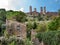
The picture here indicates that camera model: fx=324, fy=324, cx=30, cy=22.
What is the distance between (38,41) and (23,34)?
9229 mm

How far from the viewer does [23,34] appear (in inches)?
1885

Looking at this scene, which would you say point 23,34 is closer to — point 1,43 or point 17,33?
point 17,33

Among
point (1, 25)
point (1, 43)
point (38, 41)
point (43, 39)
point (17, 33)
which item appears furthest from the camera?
point (1, 25)

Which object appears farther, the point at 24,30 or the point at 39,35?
the point at 24,30

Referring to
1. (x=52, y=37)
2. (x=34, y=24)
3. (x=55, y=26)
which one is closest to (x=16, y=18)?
(x=34, y=24)

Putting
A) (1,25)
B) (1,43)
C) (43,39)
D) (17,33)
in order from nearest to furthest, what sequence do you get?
1. (1,43)
2. (43,39)
3. (17,33)
4. (1,25)

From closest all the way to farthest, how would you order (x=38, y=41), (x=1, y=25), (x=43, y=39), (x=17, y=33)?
1. (x=43, y=39)
2. (x=38, y=41)
3. (x=17, y=33)
4. (x=1, y=25)

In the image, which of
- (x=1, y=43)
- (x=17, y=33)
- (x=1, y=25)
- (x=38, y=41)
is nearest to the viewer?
(x=1, y=43)

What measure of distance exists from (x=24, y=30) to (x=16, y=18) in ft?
20.5

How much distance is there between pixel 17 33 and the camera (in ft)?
157

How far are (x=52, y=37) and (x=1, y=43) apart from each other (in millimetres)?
5117

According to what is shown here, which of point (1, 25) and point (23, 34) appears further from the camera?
point (1, 25)

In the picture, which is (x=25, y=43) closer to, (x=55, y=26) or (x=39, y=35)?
(x=39, y=35)

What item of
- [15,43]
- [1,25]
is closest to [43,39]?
[15,43]
